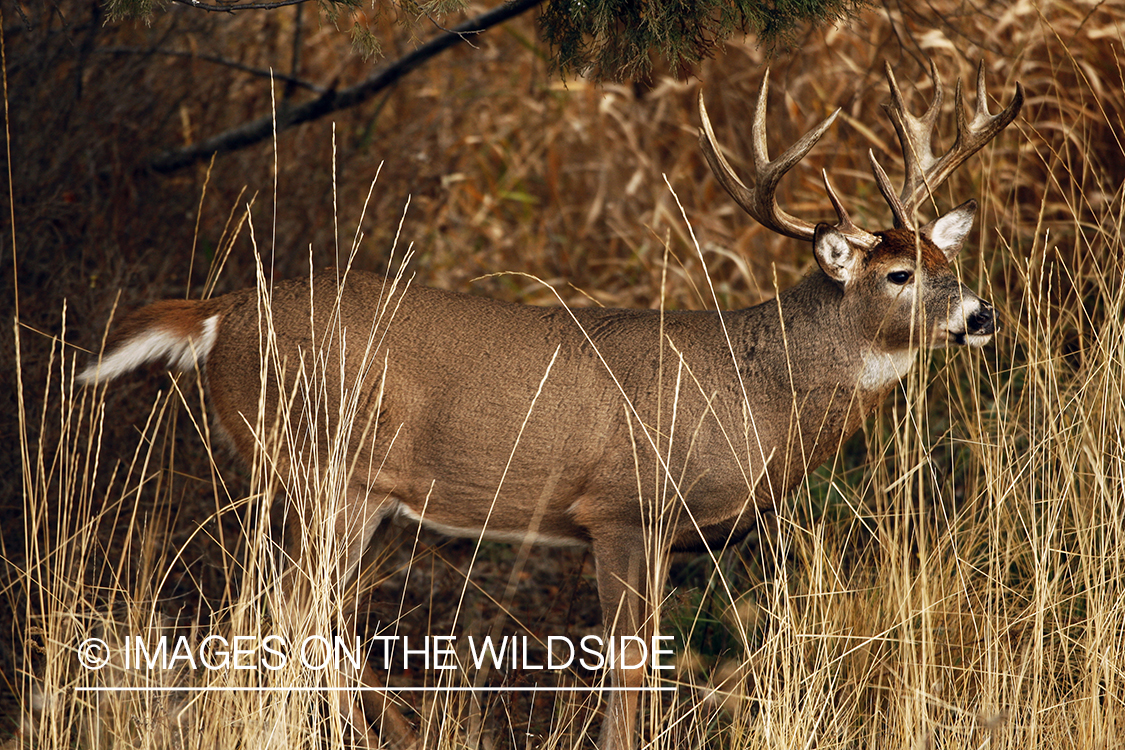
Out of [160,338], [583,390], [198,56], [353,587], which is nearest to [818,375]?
[583,390]

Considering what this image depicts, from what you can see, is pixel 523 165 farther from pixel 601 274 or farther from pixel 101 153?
pixel 101 153

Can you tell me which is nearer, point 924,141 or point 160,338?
point 160,338

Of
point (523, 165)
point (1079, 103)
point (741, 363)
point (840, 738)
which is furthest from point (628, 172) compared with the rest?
point (840, 738)

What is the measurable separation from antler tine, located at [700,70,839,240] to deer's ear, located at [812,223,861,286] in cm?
14

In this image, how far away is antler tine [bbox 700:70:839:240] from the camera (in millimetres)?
3471

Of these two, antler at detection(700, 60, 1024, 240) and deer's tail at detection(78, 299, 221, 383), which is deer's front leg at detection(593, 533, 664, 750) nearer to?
antler at detection(700, 60, 1024, 240)

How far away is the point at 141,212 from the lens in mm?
5336

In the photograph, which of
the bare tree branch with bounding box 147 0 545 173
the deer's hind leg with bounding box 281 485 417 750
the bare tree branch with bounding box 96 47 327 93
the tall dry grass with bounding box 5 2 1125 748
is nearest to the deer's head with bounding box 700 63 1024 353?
the tall dry grass with bounding box 5 2 1125 748

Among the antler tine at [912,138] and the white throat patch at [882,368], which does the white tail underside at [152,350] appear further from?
the antler tine at [912,138]

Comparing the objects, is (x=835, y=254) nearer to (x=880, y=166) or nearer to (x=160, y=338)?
(x=880, y=166)

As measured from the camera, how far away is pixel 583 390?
11.8 feet

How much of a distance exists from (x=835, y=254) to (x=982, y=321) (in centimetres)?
48

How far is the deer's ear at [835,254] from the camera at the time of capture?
3.46m

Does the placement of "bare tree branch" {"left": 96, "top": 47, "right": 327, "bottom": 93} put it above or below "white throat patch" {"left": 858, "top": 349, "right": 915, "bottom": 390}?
above
